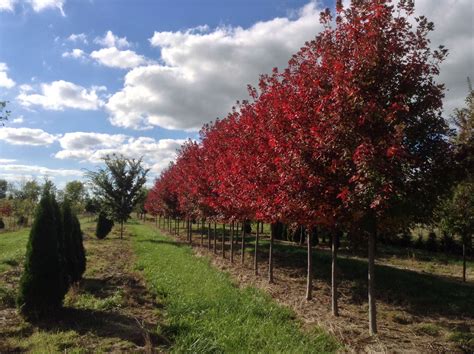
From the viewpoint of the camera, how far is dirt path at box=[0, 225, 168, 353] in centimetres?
597

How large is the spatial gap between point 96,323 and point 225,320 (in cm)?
234

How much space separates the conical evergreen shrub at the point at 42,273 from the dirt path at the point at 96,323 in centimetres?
29

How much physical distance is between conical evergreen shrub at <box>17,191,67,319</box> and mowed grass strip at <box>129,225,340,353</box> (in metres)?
2.23

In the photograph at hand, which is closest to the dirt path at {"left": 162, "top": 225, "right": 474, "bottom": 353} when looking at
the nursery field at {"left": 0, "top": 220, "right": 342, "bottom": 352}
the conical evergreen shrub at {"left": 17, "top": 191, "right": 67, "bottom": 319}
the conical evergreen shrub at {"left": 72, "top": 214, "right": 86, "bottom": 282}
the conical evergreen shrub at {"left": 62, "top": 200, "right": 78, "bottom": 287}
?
the nursery field at {"left": 0, "top": 220, "right": 342, "bottom": 352}

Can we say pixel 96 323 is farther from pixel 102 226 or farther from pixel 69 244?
pixel 102 226

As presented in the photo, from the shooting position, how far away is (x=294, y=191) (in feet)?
22.4

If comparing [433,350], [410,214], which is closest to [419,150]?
[410,214]

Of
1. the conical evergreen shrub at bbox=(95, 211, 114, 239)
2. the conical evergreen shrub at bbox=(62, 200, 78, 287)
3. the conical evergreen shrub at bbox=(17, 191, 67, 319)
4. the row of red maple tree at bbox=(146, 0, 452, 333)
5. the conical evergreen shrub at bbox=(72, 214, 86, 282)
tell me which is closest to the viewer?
the row of red maple tree at bbox=(146, 0, 452, 333)

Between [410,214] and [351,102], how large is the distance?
214 cm

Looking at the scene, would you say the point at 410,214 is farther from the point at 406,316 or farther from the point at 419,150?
the point at 406,316

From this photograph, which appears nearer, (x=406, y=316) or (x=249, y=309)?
(x=249, y=309)

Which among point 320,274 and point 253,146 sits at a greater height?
point 253,146

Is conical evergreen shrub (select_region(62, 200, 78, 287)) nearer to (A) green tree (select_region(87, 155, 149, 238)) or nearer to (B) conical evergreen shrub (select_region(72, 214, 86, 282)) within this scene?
(B) conical evergreen shrub (select_region(72, 214, 86, 282))

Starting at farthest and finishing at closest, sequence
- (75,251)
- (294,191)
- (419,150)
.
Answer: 1. (75,251)
2. (294,191)
3. (419,150)
